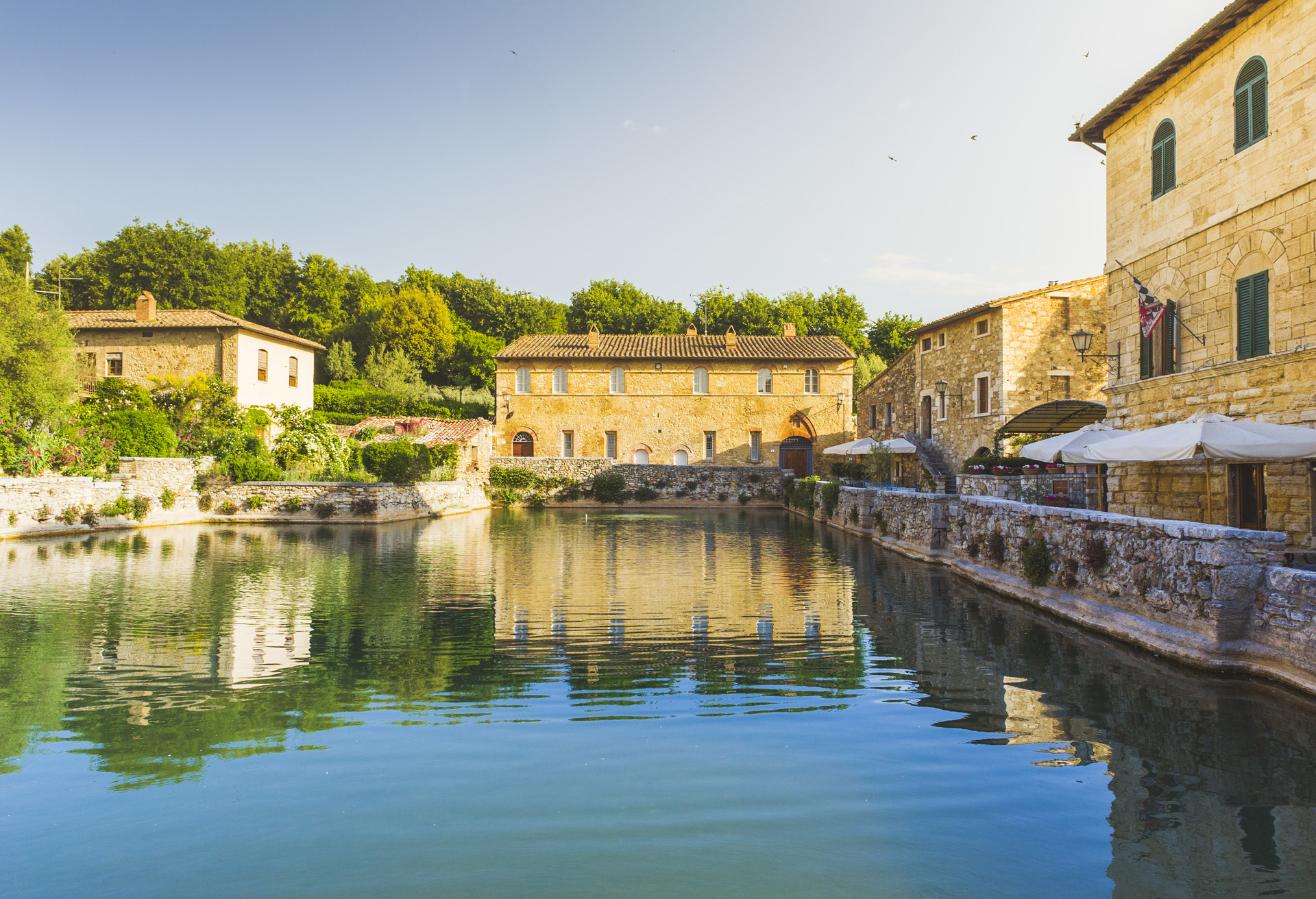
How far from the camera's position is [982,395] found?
23828mm

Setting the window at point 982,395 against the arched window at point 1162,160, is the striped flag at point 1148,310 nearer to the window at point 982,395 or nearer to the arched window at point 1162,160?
the arched window at point 1162,160

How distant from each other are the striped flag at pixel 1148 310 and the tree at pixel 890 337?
39349 mm

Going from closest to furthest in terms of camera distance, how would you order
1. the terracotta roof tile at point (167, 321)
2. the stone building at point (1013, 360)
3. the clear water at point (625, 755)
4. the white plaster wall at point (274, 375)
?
the clear water at point (625, 755) < the stone building at point (1013, 360) < the terracotta roof tile at point (167, 321) < the white plaster wall at point (274, 375)

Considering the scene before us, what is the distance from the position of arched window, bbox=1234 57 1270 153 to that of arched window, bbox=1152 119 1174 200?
1393 millimetres

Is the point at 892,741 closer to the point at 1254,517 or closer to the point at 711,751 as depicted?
the point at 711,751

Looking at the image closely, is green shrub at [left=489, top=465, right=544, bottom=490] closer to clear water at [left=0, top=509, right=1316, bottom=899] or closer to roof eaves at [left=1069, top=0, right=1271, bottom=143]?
clear water at [left=0, top=509, right=1316, bottom=899]

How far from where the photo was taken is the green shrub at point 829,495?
23031 mm

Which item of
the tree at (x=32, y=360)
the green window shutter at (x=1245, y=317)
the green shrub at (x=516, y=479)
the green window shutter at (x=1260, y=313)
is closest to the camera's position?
the green window shutter at (x=1260, y=313)

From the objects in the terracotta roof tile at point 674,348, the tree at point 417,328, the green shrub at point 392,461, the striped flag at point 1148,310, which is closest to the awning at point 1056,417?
the striped flag at point 1148,310

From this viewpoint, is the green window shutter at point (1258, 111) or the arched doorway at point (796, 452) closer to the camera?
the green window shutter at point (1258, 111)

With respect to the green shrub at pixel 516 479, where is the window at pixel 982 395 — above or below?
above

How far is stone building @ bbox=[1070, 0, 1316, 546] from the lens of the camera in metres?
9.97

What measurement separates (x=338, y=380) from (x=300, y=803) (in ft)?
134

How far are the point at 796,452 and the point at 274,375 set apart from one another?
24312mm
